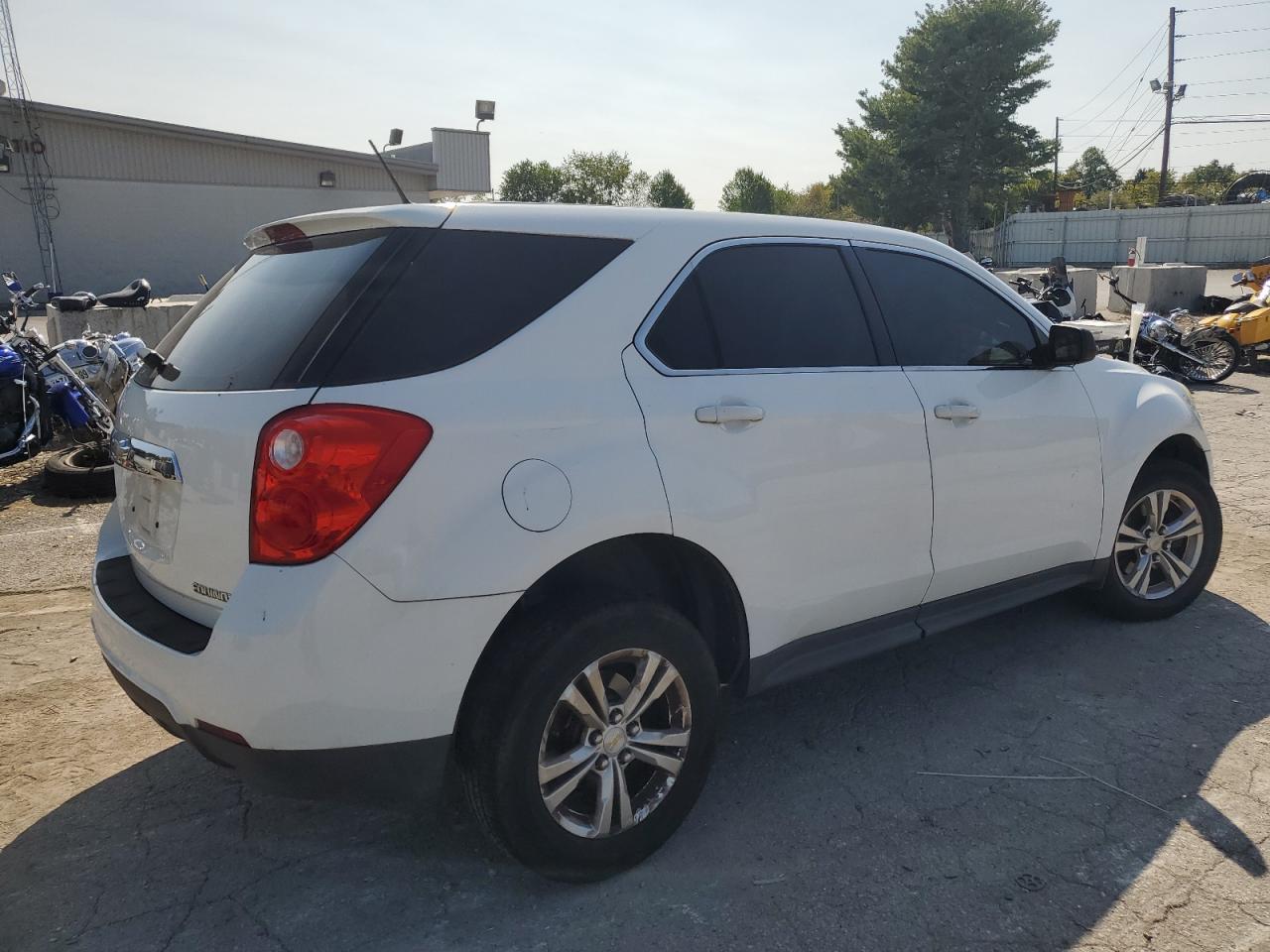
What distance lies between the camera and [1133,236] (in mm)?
39688

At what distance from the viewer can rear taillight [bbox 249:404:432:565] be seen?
7.14ft

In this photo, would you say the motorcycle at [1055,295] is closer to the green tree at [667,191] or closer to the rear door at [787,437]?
the rear door at [787,437]

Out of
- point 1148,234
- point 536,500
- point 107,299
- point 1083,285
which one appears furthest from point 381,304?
point 1148,234

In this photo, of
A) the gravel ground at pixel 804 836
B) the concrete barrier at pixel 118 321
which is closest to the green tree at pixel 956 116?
the concrete barrier at pixel 118 321

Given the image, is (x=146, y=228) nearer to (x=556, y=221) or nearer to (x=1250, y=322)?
(x=1250, y=322)

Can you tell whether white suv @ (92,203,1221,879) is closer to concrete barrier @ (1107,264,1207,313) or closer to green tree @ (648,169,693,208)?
concrete barrier @ (1107,264,1207,313)

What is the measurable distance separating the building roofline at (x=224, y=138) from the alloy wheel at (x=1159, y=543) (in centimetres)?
2088

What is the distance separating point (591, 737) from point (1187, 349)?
12879 millimetres

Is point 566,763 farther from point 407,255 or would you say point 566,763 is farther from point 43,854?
point 43,854

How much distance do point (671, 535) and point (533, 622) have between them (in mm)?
452

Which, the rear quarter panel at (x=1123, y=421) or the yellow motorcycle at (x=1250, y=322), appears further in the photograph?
the yellow motorcycle at (x=1250, y=322)

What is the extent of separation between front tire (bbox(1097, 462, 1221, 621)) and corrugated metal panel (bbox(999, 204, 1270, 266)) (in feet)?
127

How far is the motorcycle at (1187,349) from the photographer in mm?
12570

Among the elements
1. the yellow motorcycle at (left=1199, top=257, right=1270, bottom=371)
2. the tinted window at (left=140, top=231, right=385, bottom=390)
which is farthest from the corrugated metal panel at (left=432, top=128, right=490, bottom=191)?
the tinted window at (left=140, top=231, right=385, bottom=390)
